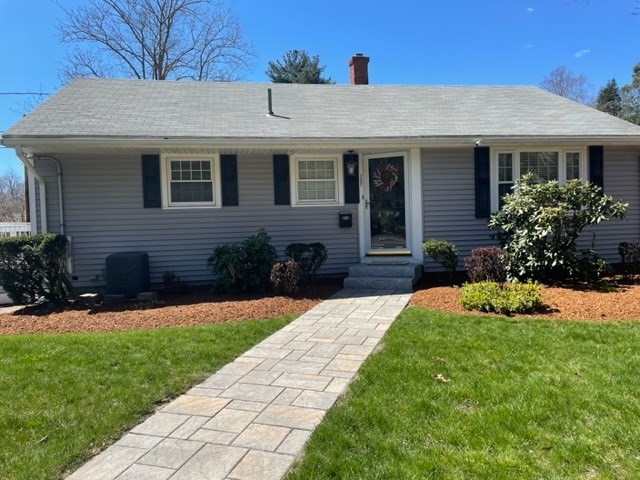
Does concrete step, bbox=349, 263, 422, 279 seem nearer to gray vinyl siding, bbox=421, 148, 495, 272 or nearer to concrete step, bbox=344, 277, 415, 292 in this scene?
concrete step, bbox=344, 277, 415, 292

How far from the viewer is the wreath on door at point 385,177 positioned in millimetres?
8797

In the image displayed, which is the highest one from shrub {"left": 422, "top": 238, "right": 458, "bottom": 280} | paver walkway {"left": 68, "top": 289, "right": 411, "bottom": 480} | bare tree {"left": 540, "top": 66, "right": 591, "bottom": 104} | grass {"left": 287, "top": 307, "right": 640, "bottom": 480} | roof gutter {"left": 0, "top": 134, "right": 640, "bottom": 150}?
bare tree {"left": 540, "top": 66, "right": 591, "bottom": 104}

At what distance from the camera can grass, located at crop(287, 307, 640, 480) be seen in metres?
2.35

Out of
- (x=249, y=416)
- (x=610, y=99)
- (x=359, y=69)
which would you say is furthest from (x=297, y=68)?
(x=610, y=99)

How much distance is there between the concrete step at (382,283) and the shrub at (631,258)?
3.91m

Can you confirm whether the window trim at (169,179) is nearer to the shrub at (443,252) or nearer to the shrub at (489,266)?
the shrub at (443,252)

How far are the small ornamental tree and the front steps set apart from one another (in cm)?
160

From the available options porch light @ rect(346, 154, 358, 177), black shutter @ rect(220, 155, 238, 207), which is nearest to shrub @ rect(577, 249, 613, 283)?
porch light @ rect(346, 154, 358, 177)

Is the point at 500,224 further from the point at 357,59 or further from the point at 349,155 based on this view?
the point at 357,59

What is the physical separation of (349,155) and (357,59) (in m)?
5.50

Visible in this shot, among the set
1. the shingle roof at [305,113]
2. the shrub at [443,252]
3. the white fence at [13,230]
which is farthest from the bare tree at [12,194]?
the shrub at [443,252]

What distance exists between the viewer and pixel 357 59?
12836mm

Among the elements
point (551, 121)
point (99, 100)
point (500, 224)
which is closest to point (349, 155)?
point (500, 224)

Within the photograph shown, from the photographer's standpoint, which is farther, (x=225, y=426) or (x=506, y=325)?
(x=506, y=325)
